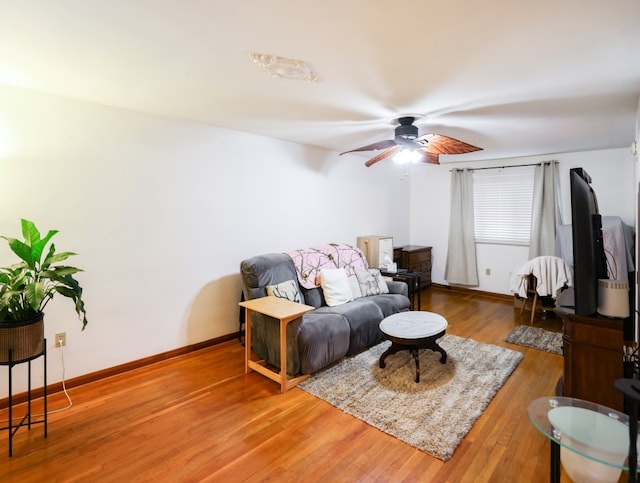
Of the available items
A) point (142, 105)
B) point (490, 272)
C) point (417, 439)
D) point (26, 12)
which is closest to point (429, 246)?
point (490, 272)

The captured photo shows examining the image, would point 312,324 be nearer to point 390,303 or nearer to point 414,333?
point 414,333

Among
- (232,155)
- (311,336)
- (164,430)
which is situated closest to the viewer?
(164,430)

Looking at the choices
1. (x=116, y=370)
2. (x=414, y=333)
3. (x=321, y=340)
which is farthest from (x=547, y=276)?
(x=116, y=370)

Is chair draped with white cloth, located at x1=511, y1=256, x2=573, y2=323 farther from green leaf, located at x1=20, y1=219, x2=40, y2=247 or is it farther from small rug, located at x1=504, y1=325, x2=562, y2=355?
green leaf, located at x1=20, y1=219, x2=40, y2=247

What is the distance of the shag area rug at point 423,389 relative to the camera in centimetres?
219

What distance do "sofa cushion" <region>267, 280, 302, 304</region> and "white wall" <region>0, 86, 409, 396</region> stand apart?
67 cm

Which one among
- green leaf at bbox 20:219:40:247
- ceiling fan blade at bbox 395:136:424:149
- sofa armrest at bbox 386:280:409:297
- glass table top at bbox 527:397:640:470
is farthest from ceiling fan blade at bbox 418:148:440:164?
green leaf at bbox 20:219:40:247

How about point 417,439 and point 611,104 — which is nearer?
point 417,439

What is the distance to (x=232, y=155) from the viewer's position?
12.0 feet

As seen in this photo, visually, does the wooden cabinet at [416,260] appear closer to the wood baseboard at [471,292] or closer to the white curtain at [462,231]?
the wood baseboard at [471,292]

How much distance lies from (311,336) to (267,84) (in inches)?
77.8

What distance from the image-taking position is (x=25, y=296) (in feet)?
6.48

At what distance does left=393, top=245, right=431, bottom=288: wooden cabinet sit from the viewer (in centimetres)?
558

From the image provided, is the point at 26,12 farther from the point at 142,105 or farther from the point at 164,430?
the point at 164,430
